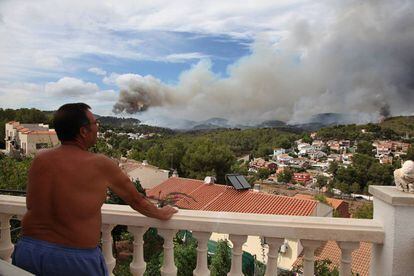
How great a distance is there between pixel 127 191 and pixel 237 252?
72 cm

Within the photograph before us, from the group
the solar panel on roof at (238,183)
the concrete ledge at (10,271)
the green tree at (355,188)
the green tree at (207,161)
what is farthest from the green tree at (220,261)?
the green tree at (355,188)

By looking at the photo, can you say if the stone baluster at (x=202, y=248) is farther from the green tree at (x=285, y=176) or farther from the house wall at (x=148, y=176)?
the green tree at (x=285, y=176)

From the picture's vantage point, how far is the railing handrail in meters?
1.83

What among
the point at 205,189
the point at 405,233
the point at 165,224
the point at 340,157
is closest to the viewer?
the point at 405,233

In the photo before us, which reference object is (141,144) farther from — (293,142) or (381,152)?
(293,142)

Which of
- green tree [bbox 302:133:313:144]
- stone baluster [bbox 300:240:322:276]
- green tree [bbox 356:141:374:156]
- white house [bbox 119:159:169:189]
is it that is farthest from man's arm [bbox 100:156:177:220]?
green tree [bbox 302:133:313:144]

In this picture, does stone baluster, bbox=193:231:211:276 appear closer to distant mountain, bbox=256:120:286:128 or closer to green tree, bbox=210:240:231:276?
green tree, bbox=210:240:231:276

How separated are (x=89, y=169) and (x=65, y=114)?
0.27 metres

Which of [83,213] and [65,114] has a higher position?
[65,114]

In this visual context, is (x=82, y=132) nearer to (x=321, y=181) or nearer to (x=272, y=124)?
(x=321, y=181)

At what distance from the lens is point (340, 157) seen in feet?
222

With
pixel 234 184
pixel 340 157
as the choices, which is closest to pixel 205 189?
pixel 234 184

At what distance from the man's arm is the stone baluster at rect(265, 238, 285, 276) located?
0.58 metres

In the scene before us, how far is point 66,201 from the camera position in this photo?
56.4 inches
